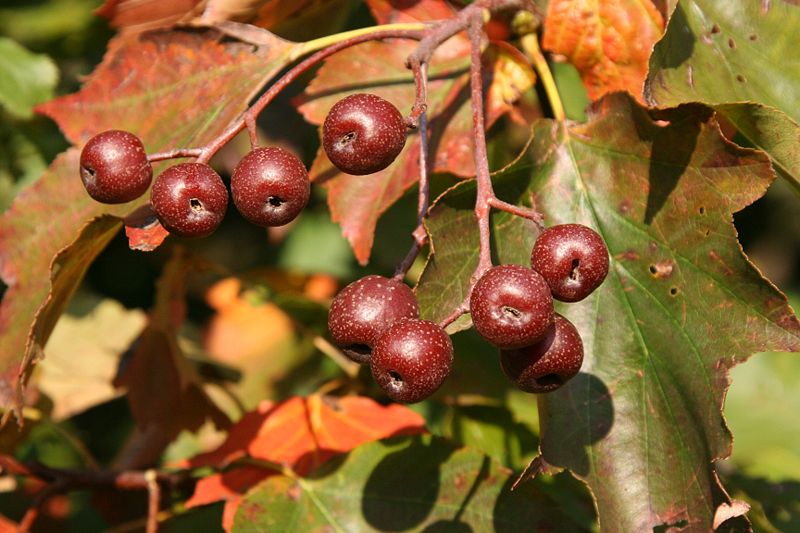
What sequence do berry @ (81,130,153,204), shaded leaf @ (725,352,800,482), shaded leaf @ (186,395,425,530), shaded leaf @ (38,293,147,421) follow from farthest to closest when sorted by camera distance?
shaded leaf @ (38,293,147,421) → shaded leaf @ (725,352,800,482) → shaded leaf @ (186,395,425,530) → berry @ (81,130,153,204)

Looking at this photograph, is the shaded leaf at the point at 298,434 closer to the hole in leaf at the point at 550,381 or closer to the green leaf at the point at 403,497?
the green leaf at the point at 403,497

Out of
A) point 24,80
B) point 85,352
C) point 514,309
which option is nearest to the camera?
point 514,309

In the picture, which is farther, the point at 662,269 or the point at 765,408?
the point at 765,408

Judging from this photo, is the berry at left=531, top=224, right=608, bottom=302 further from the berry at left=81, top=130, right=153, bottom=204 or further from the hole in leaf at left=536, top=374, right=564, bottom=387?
the berry at left=81, top=130, right=153, bottom=204

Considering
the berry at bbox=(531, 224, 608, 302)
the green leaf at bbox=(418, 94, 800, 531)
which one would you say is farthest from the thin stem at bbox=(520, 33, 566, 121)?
the berry at bbox=(531, 224, 608, 302)

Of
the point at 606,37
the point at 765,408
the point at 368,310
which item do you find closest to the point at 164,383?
the point at 368,310

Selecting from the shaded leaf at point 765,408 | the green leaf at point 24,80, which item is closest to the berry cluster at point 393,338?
the green leaf at point 24,80

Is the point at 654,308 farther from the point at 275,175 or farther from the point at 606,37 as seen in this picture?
the point at 275,175
